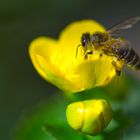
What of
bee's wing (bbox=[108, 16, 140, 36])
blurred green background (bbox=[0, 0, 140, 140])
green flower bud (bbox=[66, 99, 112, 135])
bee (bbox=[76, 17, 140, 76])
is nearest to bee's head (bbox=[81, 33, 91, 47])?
bee (bbox=[76, 17, 140, 76])

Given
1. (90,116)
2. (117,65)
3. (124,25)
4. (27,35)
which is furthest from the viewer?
(27,35)

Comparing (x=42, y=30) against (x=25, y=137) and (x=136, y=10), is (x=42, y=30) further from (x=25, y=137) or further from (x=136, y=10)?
(x=25, y=137)

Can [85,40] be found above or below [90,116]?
above

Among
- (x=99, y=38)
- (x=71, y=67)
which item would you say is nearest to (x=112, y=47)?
(x=99, y=38)

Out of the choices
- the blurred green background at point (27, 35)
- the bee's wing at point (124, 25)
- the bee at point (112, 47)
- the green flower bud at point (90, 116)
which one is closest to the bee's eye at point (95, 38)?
the bee at point (112, 47)

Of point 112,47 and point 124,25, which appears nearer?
point 112,47

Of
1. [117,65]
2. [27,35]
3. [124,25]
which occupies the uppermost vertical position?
[124,25]

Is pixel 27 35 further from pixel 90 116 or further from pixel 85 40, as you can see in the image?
pixel 90 116
